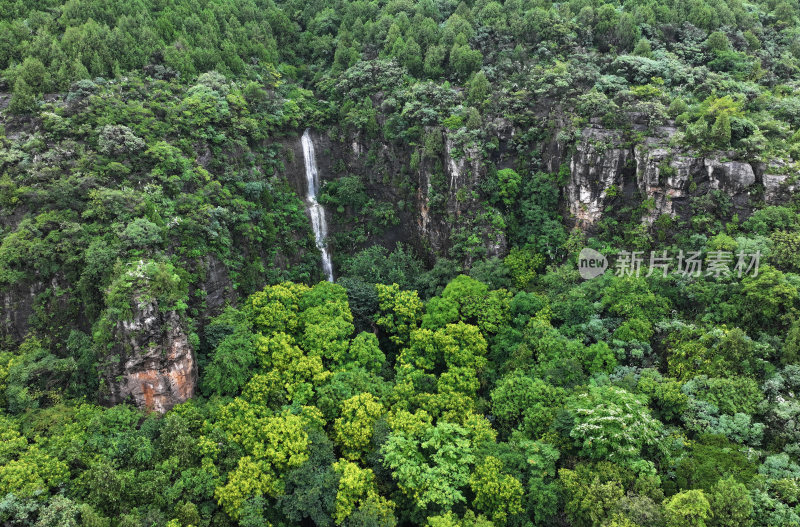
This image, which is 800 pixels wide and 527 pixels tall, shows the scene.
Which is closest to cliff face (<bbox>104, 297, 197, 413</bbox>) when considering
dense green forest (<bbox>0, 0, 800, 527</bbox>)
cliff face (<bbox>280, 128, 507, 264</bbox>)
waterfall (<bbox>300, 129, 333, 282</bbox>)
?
dense green forest (<bbox>0, 0, 800, 527</bbox>)

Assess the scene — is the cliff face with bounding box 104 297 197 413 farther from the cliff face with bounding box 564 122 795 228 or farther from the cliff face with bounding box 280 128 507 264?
the cliff face with bounding box 564 122 795 228

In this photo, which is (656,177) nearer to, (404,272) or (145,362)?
(404,272)

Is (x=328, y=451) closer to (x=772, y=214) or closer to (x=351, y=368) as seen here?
(x=351, y=368)

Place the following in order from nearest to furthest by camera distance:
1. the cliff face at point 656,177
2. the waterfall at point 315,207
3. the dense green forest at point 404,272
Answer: the dense green forest at point 404,272
the cliff face at point 656,177
the waterfall at point 315,207

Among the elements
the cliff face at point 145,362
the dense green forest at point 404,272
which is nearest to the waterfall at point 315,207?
the dense green forest at point 404,272

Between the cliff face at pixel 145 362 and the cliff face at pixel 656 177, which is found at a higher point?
the cliff face at pixel 656 177

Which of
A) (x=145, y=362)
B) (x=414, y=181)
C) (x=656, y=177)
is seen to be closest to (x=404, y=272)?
(x=414, y=181)

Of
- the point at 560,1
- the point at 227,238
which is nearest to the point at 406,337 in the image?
the point at 227,238

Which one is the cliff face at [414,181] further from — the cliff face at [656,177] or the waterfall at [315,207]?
the cliff face at [656,177]
